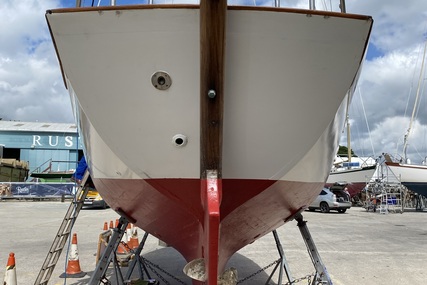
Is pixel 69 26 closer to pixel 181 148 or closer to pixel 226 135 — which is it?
pixel 181 148

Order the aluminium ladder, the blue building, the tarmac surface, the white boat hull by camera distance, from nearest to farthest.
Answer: the aluminium ladder, the tarmac surface, the white boat hull, the blue building

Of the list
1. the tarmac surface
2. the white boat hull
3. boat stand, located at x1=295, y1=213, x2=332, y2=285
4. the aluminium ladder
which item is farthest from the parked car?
the aluminium ladder

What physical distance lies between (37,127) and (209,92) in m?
42.5

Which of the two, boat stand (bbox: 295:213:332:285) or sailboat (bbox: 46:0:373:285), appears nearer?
sailboat (bbox: 46:0:373:285)

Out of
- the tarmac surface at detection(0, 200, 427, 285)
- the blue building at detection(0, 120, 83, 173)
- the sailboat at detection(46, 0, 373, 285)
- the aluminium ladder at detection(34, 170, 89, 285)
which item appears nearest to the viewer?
the sailboat at detection(46, 0, 373, 285)

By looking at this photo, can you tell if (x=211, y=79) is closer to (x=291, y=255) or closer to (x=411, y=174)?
(x=291, y=255)

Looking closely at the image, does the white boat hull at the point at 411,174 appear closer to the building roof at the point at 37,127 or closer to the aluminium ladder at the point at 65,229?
the aluminium ladder at the point at 65,229

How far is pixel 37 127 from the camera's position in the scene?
40.8m

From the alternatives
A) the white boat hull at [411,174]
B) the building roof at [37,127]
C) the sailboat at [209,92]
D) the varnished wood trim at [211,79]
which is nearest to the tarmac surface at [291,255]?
the sailboat at [209,92]

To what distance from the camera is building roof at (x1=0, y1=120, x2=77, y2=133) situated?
38281 millimetres

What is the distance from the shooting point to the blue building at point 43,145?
3741cm

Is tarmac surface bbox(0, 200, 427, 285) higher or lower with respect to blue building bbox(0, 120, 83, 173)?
lower

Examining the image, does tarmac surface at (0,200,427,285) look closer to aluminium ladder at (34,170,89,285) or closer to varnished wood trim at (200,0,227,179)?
aluminium ladder at (34,170,89,285)

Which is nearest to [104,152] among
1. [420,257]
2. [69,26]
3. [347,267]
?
[69,26]
